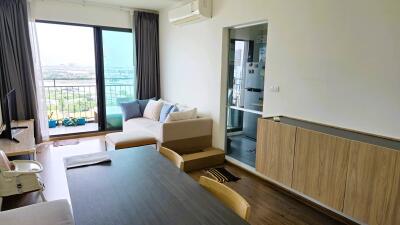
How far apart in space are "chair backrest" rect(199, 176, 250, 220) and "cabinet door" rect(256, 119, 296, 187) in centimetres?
133

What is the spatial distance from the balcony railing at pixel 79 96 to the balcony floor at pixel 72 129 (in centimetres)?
35

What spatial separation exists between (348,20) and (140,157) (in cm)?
219

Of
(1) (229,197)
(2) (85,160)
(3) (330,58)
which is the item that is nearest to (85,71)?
(2) (85,160)

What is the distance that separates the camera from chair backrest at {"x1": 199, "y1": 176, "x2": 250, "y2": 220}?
125 centimetres

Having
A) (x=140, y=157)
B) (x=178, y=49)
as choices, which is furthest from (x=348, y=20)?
(x=178, y=49)

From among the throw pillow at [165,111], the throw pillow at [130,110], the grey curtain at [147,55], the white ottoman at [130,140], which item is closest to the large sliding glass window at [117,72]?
the grey curtain at [147,55]

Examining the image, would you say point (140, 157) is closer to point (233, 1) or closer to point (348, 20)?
point (348, 20)

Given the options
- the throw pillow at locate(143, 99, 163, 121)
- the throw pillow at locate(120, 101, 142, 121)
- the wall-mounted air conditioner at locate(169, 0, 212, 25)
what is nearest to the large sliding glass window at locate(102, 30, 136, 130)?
the throw pillow at locate(120, 101, 142, 121)

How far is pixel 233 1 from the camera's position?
3.55 metres

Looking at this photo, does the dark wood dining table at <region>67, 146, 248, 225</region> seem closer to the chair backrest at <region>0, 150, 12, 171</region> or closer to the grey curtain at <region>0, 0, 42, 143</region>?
the chair backrest at <region>0, 150, 12, 171</region>

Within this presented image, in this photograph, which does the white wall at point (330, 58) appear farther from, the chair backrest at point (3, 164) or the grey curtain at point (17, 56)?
the grey curtain at point (17, 56)

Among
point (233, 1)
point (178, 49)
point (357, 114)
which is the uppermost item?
point (233, 1)

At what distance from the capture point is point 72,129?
226 inches

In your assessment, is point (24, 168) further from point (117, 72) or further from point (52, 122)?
point (52, 122)
